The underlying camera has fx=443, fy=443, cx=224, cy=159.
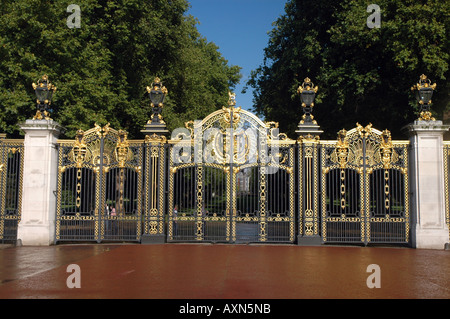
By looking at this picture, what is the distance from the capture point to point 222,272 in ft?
27.5

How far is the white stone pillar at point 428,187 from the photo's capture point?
1243cm

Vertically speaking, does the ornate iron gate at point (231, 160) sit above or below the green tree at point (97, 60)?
below

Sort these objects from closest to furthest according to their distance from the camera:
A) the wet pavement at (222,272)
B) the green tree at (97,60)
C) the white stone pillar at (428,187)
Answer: the wet pavement at (222,272) < the white stone pillar at (428,187) < the green tree at (97,60)

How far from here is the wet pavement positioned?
22.1 feet

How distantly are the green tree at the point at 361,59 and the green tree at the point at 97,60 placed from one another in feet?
20.4

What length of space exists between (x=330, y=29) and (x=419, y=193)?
9.94 meters

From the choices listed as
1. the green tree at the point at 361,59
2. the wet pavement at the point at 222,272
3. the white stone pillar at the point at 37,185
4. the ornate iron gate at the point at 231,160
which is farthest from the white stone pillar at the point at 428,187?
the white stone pillar at the point at 37,185

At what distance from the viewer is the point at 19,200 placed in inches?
517

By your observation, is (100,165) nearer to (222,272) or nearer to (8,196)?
(8,196)

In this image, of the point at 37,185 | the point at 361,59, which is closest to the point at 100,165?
the point at 37,185

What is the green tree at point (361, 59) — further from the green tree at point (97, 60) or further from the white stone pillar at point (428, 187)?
the green tree at point (97, 60)

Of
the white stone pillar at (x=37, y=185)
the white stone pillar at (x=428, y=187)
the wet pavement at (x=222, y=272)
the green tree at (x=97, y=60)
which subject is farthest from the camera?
the green tree at (x=97, y=60)

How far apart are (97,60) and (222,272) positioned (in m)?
15.0

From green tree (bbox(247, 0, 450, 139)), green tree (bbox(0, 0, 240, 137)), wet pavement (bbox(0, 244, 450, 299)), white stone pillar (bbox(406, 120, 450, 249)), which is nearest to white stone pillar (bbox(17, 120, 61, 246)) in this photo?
wet pavement (bbox(0, 244, 450, 299))
